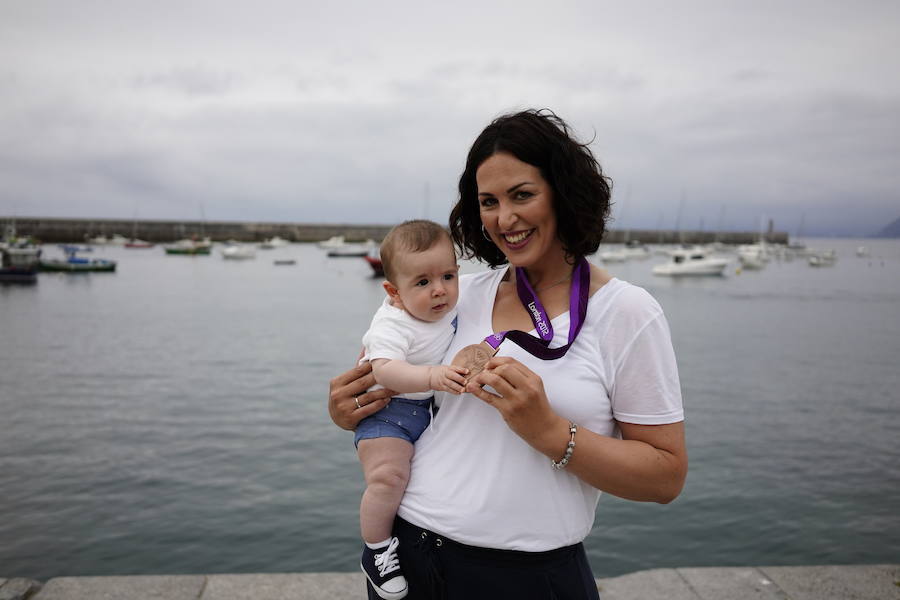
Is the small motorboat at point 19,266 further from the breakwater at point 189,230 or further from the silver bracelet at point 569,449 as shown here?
the silver bracelet at point 569,449

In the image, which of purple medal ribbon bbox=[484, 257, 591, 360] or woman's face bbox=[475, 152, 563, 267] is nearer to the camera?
purple medal ribbon bbox=[484, 257, 591, 360]

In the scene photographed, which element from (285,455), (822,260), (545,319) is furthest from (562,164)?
(822,260)

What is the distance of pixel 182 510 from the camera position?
25.9 ft

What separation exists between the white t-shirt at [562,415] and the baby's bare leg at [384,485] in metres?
0.12

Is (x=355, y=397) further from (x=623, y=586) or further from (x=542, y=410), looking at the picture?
(x=623, y=586)

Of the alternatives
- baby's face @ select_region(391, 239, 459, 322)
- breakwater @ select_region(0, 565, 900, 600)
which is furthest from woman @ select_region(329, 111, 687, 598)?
breakwater @ select_region(0, 565, 900, 600)

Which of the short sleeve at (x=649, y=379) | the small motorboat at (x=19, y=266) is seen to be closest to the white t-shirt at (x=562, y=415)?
the short sleeve at (x=649, y=379)

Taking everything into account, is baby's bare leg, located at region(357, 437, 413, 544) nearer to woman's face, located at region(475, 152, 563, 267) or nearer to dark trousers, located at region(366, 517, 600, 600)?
dark trousers, located at region(366, 517, 600, 600)

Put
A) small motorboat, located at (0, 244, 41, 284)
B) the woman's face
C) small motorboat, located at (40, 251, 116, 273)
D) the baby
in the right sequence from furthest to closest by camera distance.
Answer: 1. small motorboat, located at (40, 251, 116, 273)
2. small motorboat, located at (0, 244, 41, 284)
3. the baby
4. the woman's face

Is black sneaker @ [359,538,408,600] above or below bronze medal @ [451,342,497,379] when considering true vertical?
below

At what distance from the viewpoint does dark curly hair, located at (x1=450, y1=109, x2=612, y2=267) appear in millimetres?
1785

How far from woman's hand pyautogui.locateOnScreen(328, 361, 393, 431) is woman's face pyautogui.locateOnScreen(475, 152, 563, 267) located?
583mm

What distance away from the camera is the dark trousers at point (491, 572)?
1.72 meters

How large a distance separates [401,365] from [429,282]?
279 millimetres
